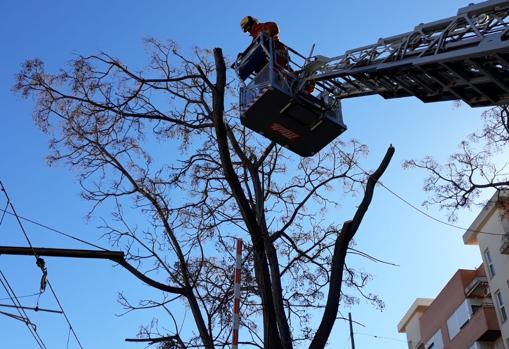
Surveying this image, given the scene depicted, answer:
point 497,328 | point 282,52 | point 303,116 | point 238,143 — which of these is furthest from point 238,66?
point 497,328

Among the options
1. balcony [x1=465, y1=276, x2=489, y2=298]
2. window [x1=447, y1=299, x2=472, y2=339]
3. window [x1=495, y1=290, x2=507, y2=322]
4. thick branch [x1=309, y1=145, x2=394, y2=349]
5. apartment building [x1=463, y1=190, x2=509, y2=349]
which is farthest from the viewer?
window [x1=447, y1=299, x2=472, y2=339]

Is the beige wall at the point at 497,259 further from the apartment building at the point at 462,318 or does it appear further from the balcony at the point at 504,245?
the apartment building at the point at 462,318

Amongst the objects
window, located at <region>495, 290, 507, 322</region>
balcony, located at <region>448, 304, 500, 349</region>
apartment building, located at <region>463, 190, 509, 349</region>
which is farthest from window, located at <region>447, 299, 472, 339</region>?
window, located at <region>495, 290, 507, 322</region>

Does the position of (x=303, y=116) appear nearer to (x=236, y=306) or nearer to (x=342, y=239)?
(x=342, y=239)

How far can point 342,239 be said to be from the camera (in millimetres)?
12414

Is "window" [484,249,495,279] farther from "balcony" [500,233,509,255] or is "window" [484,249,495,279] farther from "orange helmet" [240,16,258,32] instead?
"orange helmet" [240,16,258,32]

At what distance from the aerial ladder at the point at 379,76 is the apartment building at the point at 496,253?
17.9 metres

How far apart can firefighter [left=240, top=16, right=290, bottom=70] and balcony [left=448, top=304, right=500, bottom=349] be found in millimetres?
21782

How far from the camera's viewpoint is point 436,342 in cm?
3594

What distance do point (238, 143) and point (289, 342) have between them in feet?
16.9

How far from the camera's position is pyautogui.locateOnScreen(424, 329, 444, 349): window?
3540 cm

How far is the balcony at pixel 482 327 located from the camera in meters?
30.4

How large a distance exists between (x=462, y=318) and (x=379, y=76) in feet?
80.8

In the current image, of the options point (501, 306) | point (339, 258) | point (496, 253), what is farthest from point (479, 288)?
point (339, 258)
